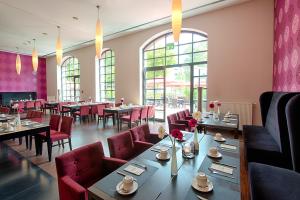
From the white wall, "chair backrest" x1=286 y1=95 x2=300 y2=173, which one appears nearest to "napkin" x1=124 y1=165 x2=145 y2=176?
"chair backrest" x1=286 y1=95 x2=300 y2=173

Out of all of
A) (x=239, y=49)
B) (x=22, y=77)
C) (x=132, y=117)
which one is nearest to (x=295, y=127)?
(x=239, y=49)

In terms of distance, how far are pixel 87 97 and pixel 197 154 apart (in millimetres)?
8767

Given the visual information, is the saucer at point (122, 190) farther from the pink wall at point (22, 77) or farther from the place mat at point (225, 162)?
the pink wall at point (22, 77)

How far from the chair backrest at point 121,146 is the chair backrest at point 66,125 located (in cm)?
179

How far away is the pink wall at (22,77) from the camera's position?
10.1 metres

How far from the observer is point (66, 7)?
16.1ft

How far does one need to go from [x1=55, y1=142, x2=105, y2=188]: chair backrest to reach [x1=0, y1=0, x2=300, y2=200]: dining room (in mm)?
10

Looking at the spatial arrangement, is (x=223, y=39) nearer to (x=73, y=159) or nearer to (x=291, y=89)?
(x=291, y=89)

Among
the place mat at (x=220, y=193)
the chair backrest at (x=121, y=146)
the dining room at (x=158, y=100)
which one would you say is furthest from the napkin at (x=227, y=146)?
the chair backrest at (x=121, y=146)

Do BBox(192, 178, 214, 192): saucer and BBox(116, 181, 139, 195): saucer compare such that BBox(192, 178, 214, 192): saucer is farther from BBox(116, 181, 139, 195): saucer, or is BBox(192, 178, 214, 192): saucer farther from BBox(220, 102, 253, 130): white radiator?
BBox(220, 102, 253, 130): white radiator

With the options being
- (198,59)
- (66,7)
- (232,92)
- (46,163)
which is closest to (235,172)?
(46,163)

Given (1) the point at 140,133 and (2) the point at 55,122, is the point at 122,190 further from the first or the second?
(2) the point at 55,122

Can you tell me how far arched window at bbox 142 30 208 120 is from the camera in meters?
6.03

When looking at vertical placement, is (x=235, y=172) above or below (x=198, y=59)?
below
